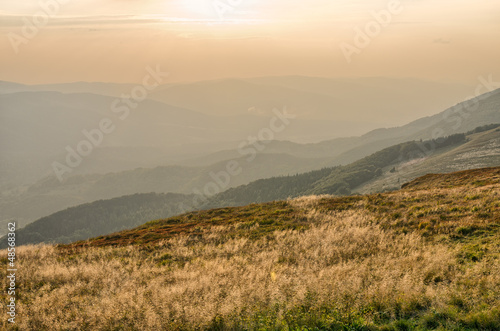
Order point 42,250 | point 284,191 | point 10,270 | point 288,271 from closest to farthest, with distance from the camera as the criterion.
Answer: point 288,271
point 10,270
point 42,250
point 284,191

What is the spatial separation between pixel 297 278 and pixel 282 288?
102 centimetres

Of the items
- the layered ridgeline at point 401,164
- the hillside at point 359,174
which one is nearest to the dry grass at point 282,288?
the layered ridgeline at point 401,164

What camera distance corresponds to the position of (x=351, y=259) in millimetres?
13859

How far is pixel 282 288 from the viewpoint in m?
10.7

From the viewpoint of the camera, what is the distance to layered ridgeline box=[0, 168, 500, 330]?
869 centimetres

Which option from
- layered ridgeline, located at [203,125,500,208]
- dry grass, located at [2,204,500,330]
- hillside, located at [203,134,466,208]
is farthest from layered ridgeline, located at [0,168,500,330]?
hillside, located at [203,134,466,208]

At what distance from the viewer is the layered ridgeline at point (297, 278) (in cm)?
869

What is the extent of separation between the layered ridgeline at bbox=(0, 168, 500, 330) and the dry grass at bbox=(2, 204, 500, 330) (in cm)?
4

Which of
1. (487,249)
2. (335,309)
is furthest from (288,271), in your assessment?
(487,249)

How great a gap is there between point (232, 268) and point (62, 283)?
7.63 metres

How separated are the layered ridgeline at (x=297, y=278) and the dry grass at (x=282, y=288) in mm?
40

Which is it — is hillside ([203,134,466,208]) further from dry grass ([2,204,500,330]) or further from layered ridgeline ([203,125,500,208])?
dry grass ([2,204,500,330])

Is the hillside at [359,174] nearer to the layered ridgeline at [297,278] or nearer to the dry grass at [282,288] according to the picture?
the layered ridgeline at [297,278]

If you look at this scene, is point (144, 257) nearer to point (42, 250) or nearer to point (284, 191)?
point (42, 250)
